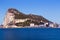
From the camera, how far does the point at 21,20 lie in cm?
18712

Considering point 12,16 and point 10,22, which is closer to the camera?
point 10,22

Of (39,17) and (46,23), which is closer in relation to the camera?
(46,23)

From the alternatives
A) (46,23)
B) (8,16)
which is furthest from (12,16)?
(46,23)

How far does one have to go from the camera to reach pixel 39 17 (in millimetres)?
194625

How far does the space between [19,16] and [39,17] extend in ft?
57.6

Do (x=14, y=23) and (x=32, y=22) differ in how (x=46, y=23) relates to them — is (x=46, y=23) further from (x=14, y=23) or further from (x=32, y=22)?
(x=14, y=23)

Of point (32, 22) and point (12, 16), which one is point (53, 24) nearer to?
point (32, 22)

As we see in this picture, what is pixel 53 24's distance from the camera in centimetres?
18912

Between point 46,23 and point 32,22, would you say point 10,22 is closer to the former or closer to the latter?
point 32,22

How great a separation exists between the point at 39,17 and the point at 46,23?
17.3m

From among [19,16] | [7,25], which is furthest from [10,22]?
[19,16]

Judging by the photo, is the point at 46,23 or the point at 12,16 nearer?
the point at 46,23

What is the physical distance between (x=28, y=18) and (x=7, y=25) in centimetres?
1998

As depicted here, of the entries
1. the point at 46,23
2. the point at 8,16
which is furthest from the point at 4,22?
the point at 46,23
